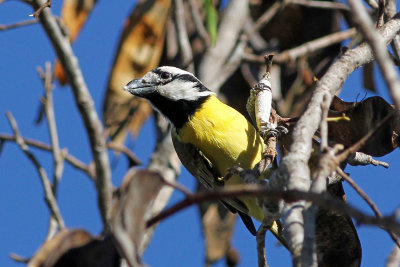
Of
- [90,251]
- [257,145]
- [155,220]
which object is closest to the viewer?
[155,220]

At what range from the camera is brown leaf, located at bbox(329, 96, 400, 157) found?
2055 mm

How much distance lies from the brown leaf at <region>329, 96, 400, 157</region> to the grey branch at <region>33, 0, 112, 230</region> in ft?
6.02

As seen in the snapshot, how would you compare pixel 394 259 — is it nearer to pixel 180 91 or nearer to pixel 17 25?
pixel 180 91

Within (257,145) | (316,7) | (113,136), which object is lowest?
(113,136)

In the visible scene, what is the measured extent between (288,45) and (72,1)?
1.81m

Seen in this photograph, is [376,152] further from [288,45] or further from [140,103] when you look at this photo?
[288,45]

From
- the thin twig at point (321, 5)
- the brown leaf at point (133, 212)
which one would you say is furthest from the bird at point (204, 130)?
the brown leaf at point (133, 212)

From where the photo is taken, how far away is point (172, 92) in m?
3.63

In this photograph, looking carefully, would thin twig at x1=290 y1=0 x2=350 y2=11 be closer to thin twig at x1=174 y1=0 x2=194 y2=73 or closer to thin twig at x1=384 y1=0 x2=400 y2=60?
thin twig at x1=174 y1=0 x2=194 y2=73

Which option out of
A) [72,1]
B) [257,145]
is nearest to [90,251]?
[257,145]

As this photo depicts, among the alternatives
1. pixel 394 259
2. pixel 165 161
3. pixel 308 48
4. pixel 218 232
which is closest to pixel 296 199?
pixel 394 259

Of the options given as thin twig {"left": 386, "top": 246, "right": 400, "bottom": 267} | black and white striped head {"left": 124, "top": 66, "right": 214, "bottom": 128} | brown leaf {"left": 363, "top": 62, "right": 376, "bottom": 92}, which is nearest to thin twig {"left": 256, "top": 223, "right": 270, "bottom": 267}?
thin twig {"left": 386, "top": 246, "right": 400, "bottom": 267}

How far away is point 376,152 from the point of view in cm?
212

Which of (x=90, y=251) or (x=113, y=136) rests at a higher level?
(x=90, y=251)
